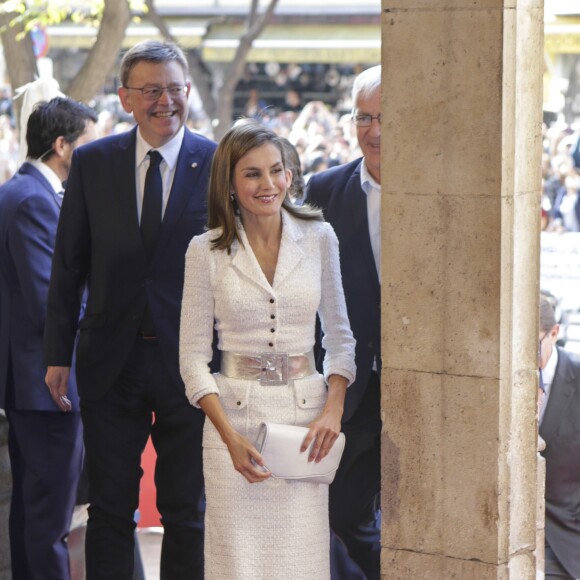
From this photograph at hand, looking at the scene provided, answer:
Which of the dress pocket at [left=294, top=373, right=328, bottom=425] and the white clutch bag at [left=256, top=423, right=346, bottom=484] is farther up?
the dress pocket at [left=294, top=373, right=328, bottom=425]

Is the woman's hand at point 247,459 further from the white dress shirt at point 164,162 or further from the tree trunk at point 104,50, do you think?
the tree trunk at point 104,50

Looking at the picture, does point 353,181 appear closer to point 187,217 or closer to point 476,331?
point 187,217

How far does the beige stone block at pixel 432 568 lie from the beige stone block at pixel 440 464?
2 cm

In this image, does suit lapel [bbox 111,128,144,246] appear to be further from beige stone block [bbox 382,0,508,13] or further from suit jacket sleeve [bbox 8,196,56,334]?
beige stone block [bbox 382,0,508,13]

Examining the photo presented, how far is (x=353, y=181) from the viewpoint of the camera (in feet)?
16.0

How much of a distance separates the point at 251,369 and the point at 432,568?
838 mm

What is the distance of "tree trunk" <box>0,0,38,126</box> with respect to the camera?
984 cm

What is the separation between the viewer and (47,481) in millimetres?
5367

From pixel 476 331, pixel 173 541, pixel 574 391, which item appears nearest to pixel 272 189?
pixel 476 331

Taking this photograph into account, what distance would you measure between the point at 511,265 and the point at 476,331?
20cm

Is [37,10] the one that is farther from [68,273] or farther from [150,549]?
[68,273]

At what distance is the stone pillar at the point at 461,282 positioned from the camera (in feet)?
11.6

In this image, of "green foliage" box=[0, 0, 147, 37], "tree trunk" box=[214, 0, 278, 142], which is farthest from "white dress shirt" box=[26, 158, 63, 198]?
"tree trunk" box=[214, 0, 278, 142]

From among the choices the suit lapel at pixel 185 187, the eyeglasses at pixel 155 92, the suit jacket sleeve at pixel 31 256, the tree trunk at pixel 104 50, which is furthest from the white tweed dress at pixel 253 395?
the tree trunk at pixel 104 50
